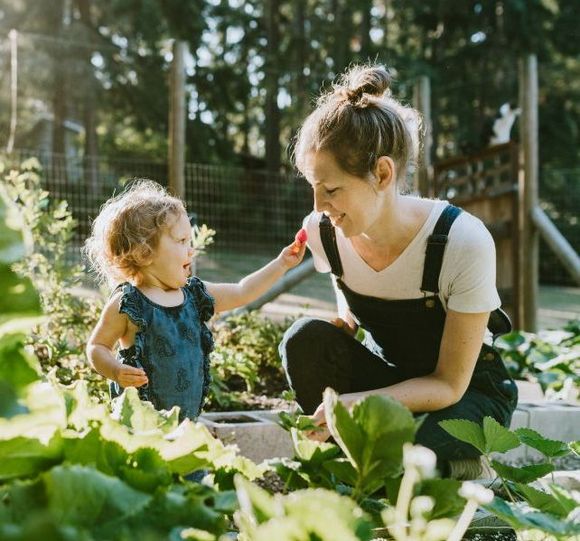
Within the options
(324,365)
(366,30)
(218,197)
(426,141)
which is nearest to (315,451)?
(324,365)

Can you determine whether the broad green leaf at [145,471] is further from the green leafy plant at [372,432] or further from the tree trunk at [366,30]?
the tree trunk at [366,30]

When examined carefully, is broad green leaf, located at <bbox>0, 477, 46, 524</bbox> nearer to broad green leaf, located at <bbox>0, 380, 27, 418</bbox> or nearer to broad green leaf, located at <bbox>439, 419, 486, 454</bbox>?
broad green leaf, located at <bbox>0, 380, 27, 418</bbox>

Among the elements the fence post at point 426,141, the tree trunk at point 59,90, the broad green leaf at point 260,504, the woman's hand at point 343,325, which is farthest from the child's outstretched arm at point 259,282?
the tree trunk at point 59,90

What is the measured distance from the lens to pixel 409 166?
90.4 inches

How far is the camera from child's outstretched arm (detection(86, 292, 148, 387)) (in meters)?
2.04

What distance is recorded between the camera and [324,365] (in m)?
2.27

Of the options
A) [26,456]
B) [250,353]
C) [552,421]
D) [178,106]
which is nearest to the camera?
[26,456]

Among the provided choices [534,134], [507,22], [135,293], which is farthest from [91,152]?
[135,293]

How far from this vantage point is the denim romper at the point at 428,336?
83.5 inches

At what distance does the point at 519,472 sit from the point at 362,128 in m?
1.13

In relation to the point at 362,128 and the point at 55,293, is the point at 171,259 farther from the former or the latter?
the point at 55,293

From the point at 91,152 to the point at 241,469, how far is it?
18449mm

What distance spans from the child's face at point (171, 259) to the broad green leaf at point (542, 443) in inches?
53.0

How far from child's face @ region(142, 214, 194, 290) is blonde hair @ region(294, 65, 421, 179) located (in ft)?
1.37
